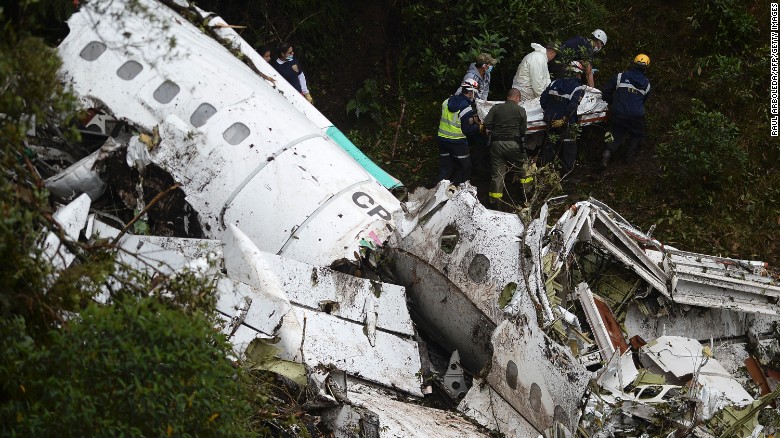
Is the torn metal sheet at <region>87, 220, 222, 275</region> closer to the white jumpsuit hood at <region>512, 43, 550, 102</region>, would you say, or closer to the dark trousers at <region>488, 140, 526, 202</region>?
the dark trousers at <region>488, 140, 526, 202</region>

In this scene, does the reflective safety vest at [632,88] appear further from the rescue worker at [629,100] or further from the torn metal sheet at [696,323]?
the torn metal sheet at [696,323]

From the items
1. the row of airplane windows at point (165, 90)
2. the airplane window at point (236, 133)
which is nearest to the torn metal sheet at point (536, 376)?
the airplane window at point (236, 133)

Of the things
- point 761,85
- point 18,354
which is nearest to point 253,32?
point 761,85

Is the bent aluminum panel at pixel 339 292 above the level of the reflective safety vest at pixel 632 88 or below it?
above

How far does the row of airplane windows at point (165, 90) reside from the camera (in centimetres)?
870

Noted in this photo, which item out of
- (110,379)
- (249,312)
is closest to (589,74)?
(249,312)

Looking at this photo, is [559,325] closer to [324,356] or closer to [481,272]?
[481,272]

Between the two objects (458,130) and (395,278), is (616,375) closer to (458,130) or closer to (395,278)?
(395,278)

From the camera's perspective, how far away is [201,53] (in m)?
9.17

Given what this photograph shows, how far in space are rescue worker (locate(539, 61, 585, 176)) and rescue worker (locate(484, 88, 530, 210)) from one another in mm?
455

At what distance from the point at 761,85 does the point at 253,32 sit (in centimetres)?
732

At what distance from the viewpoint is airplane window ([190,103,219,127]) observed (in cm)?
872

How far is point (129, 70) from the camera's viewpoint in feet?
28.8

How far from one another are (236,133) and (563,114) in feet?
13.9
